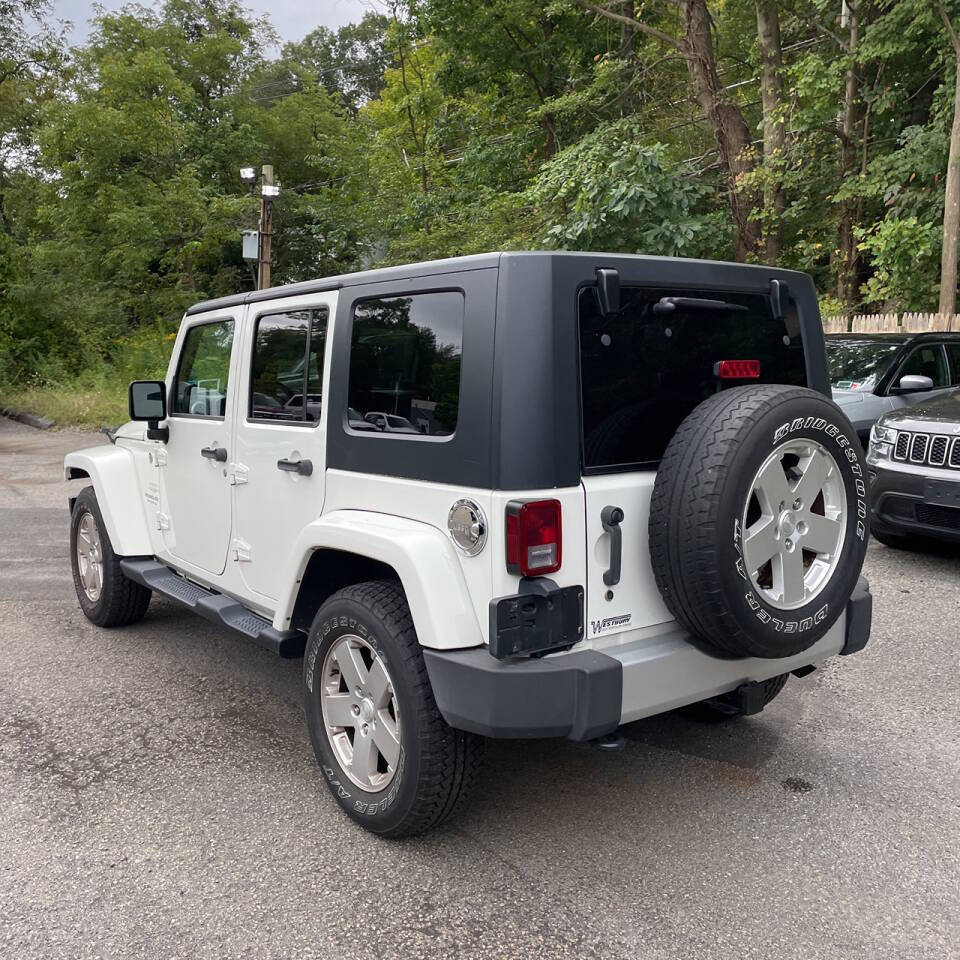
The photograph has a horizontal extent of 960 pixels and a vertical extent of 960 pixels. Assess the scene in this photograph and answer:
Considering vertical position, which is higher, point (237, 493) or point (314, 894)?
point (237, 493)

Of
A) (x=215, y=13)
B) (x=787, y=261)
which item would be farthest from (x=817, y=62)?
(x=215, y=13)

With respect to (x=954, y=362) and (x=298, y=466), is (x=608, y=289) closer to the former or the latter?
(x=298, y=466)

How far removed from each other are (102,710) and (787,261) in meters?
17.5

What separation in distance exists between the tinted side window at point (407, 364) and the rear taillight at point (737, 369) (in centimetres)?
92

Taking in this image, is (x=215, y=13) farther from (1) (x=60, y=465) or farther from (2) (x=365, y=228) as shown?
(1) (x=60, y=465)

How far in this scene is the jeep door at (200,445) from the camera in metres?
4.05

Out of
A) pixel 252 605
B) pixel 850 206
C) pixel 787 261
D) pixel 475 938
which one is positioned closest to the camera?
pixel 475 938

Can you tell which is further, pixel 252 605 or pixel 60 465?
pixel 60 465

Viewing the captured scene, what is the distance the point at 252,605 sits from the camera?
3889 mm

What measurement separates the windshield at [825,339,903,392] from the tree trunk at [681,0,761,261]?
26.0ft

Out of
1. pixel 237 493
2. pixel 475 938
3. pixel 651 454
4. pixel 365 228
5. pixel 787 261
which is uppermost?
pixel 365 228

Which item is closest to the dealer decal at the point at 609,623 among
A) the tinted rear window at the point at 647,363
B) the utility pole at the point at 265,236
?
the tinted rear window at the point at 647,363

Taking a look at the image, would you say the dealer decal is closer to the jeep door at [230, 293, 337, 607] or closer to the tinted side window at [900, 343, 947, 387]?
the jeep door at [230, 293, 337, 607]

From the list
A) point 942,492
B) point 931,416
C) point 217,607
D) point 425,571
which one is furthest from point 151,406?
point 931,416
